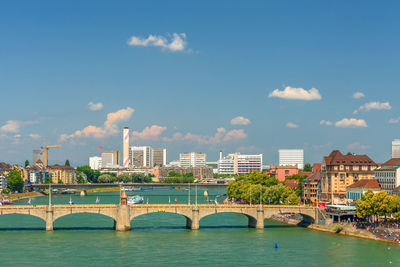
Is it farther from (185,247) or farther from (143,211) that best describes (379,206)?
(143,211)

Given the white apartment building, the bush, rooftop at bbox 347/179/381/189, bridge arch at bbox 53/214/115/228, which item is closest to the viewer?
the bush

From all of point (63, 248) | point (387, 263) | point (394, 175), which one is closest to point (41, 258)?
point (63, 248)

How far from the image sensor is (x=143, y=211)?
121812mm

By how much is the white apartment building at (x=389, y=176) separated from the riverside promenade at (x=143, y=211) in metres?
27.9

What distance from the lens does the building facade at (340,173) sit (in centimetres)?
16525

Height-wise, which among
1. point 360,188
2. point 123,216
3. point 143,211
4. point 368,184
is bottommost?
point 123,216

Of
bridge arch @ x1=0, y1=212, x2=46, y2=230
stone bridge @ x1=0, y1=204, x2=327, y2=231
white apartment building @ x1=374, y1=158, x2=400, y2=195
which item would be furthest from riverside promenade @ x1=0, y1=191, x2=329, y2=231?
white apartment building @ x1=374, y1=158, x2=400, y2=195

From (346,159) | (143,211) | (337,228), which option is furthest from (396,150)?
(143,211)

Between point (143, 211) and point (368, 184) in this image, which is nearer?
point (143, 211)

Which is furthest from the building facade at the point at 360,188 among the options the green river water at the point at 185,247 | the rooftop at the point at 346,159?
the green river water at the point at 185,247

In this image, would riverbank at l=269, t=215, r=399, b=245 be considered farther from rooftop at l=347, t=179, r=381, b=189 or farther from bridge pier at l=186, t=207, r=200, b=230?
bridge pier at l=186, t=207, r=200, b=230

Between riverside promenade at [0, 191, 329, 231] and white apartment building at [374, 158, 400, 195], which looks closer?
riverside promenade at [0, 191, 329, 231]

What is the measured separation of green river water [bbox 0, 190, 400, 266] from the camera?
299 feet

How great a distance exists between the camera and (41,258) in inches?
3629
